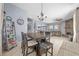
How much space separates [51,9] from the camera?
68.7 inches

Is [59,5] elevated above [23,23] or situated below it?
above

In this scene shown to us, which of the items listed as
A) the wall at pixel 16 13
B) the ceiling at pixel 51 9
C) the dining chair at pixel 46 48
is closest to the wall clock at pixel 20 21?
the wall at pixel 16 13

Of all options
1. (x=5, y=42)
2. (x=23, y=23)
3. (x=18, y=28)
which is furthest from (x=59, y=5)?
(x=5, y=42)

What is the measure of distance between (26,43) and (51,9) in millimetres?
726

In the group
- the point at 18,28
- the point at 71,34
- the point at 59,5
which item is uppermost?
the point at 59,5

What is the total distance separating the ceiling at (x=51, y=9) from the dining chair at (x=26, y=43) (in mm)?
363

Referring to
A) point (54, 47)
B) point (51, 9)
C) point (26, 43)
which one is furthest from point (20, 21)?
point (54, 47)

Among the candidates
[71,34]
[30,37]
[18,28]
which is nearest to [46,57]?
[30,37]

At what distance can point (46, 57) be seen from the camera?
1.77 metres

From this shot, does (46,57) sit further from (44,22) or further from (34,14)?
(34,14)

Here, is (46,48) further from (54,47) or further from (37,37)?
(37,37)

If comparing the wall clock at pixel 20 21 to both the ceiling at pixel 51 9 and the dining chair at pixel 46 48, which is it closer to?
the ceiling at pixel 51 9

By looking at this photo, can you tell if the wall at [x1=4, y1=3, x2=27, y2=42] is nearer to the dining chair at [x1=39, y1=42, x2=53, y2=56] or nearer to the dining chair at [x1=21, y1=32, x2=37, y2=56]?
the dining chair at [x1=21, y1=32, x2=37, y2=56]

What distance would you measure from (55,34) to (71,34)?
0.89ft
